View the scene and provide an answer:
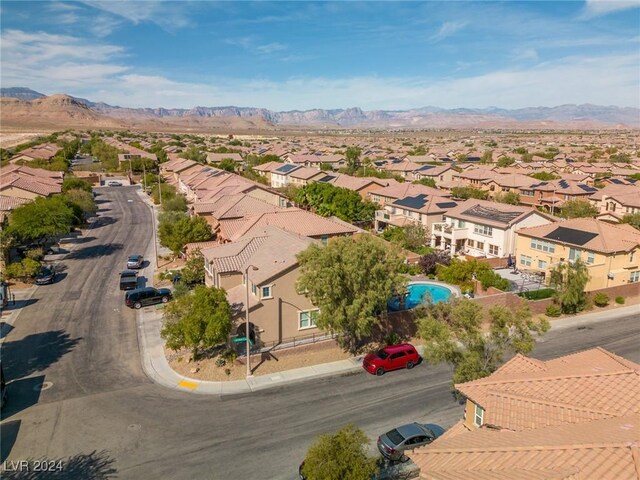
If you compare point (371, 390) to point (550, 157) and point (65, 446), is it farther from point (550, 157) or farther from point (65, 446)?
point (550, 157)

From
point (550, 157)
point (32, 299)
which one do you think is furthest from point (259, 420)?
point (550, 157)

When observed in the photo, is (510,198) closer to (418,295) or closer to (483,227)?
(483,227)

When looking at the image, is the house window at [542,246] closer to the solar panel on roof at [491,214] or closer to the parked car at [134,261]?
the solar panel on roof at [491,214]

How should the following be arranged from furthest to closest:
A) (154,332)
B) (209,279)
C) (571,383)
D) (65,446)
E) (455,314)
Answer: (209,279) → (154,332) → (455,314) → (65,446) → (571,383)

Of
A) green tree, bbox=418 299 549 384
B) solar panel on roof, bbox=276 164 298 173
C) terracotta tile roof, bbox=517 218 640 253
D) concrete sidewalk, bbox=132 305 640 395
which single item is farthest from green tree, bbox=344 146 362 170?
green tree, bbox=418 299 549 384

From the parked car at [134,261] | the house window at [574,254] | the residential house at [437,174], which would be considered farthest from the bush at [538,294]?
the residential house at [437,174]
